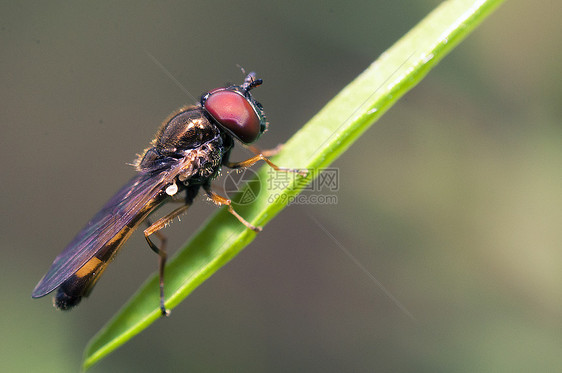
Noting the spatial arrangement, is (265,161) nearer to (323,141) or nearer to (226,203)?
(226,203)

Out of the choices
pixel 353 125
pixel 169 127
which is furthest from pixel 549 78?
pixel 169 127

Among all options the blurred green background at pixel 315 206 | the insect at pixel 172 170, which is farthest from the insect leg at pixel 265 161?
the blurred green background at pixel 315 206

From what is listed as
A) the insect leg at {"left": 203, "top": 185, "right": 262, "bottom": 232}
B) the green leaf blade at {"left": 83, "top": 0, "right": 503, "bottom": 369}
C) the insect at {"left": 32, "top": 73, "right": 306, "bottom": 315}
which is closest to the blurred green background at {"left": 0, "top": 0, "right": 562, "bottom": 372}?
the insect at {"left": 32, "top": 73, "right": 306, "bottom": 315}

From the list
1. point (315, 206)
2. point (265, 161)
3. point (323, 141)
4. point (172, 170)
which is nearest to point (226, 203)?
point (265, 161)

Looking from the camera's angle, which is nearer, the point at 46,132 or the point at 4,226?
the point at 4,226

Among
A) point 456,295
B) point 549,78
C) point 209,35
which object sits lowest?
point 456,295

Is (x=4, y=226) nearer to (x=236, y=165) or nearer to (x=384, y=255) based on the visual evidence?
→ (x=236, y=165)

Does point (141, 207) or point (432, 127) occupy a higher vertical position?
point (432, 127)

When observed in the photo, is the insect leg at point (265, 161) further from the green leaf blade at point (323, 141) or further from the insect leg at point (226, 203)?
the insect leg at point (226, 203)
